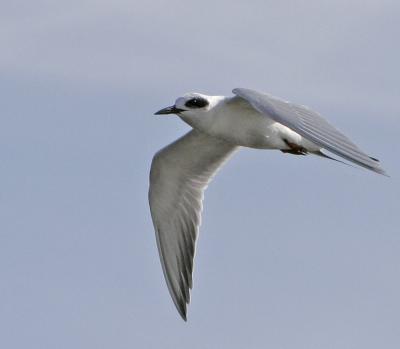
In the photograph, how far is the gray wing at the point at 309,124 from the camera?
61.8 ft

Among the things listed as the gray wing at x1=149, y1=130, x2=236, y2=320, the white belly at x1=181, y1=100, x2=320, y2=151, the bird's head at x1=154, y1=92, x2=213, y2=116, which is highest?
the bird's head at x1=154, y1=92, x2=213, y2=116

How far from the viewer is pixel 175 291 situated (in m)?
25.2

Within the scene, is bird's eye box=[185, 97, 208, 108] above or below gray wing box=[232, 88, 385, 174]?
above

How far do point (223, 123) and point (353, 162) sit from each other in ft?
15.0

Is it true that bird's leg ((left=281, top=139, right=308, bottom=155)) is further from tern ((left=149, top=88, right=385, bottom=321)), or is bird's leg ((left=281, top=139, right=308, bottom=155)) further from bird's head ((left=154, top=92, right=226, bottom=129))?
bird's head ((left=154, top=92, right=226, bottom=129))

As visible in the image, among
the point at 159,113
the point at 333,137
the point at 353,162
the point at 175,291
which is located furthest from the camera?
the point at 175,291

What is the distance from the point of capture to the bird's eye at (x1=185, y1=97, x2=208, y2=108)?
22.6 m

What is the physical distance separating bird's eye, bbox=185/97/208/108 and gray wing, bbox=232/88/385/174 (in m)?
1.36

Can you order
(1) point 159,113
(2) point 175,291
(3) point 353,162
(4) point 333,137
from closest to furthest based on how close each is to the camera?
(3) point 353,162 < (4) point 333,137 < (1) point 159,113 < (2) point 175,291

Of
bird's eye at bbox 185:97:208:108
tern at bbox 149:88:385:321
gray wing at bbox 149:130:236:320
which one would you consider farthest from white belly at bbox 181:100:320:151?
gray wing at bbox 149:130:236:320

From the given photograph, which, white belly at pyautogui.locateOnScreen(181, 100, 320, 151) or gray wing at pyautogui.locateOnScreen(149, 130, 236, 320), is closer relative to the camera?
white belly at pyautogui.locateOnScreen(181, 100, 320, 151)

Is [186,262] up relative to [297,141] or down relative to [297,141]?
down

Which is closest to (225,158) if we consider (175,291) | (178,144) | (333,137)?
(178,144)

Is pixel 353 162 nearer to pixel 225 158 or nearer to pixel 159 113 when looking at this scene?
pixel 159 113
